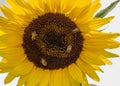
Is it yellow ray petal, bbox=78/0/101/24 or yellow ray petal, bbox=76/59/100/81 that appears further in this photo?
yellow ray petal, bbox=76/59/100/81

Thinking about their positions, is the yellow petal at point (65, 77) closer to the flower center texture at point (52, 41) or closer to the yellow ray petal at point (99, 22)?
the flower center texture at point (52, 41)

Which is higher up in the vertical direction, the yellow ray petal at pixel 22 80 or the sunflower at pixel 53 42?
the sunflower at pixel 53 42

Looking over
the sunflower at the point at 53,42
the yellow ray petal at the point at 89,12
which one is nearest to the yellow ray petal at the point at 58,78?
the sunflower at the point at 53,42

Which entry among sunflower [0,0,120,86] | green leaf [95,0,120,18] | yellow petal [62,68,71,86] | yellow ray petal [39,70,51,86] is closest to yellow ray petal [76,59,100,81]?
sunflower [0,0,120,86]

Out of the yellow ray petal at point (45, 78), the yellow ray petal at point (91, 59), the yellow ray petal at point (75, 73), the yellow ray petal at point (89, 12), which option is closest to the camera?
the yellow ray petal at point (89, 12)

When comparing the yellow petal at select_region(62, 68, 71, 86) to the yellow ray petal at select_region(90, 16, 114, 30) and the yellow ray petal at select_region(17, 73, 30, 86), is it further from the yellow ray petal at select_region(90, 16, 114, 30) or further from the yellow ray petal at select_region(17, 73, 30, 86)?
the yellow ray petal at select_region(90, 16, 114, 30)

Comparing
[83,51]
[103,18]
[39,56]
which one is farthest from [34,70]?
[103,18]

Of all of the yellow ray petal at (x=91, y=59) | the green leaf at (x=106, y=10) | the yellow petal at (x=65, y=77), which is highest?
the green leaf at (x=106, y=10)

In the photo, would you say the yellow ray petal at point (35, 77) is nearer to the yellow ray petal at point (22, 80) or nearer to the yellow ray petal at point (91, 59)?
the yellow ray petal at point (22, 80)

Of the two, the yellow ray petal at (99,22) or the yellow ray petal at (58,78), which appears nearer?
the yellow ray petal at (99,22)

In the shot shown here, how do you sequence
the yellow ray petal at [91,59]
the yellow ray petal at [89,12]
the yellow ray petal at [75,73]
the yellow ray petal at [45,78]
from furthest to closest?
the yellow ray petal at [45,78] < the yellow ray petal at [75,73] < the yellow ray petal at [91,59] < the yellow ray petal at [89,12]
